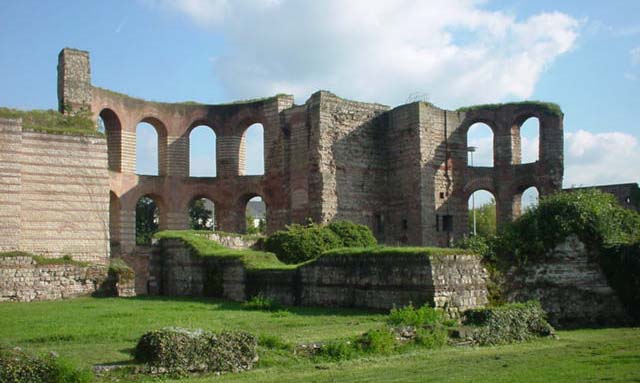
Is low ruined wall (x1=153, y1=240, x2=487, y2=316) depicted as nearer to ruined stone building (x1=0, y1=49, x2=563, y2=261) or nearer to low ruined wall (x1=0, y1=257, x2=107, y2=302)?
low ruined wall (x1=0, y1=257, x2=107, y2=302)

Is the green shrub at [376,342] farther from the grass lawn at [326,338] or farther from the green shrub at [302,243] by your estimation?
the green shrub at [302,243]

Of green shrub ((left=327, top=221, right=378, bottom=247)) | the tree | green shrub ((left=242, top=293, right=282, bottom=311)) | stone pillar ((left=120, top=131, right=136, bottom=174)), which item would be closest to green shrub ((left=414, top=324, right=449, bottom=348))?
green shrub ((left=242, top=293, right=282, bottom=311))

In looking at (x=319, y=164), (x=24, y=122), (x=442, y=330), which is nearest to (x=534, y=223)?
(x=442, y=330)

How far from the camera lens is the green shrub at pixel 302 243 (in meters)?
26.0

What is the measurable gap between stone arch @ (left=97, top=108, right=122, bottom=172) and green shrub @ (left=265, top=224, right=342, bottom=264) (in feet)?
38.3

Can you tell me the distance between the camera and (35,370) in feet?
30.7

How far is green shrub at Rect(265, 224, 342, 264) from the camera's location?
26.0 meters

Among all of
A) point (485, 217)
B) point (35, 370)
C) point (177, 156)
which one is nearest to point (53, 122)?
point (177, 156)

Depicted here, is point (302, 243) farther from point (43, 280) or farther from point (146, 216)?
point (146, 216)

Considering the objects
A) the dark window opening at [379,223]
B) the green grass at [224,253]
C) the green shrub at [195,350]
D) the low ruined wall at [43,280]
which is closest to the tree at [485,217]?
the dark window opening at [379,223]

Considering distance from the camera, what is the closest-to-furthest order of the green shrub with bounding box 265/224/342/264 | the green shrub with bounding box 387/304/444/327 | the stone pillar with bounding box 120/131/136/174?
the green shrub with bounding box 387/304/444/327 < the green shrub with bounding box 265/224/342/264 < the stone pillar with bounding box 120/131/136/174

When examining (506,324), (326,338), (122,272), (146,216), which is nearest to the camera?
(326,338)

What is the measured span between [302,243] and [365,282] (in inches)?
338

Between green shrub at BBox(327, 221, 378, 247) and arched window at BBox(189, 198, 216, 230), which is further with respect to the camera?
arched window at BBox(189, 198, 216, 230)
